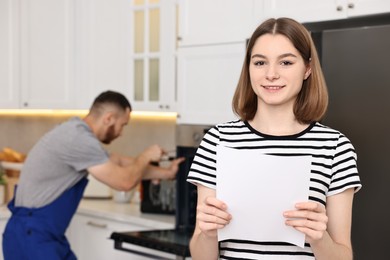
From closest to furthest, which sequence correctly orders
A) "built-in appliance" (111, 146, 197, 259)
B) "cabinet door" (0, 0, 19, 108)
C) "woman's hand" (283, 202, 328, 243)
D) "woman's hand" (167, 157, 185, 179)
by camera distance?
"woman's hand" (283, 202, 328, 243) < "built-in appliance" (111, 146, 197, 259) < "woman's hand" (167, 157, 185, 179) < "cabinet door" (0, 0, 19, 108)

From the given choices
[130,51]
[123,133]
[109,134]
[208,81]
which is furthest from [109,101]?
[123,133]

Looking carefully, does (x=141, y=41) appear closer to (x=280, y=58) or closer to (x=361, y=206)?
(x=361, y=206)

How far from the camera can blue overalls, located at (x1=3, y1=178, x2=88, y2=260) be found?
10.8 feet

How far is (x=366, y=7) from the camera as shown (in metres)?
2.49

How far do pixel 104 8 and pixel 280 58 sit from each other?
8.80 ft

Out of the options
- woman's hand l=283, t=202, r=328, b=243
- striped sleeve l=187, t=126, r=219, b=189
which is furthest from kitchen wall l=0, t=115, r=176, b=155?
woman's hand l=283, t=202, r=328, b=243

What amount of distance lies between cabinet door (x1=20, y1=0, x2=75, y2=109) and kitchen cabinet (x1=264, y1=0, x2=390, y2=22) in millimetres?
1787

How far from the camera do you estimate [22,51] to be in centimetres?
456

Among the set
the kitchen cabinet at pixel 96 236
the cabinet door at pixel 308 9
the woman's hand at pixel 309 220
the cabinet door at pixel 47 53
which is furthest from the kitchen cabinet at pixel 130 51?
the woman's hand at pixel 309 220

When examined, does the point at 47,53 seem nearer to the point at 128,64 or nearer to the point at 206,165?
the point at 128,64

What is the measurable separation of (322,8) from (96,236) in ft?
6.44

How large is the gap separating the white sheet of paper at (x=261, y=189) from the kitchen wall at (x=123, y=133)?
2.72 metres

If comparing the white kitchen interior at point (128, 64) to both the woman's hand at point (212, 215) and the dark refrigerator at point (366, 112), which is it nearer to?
the dark refrigerator at point (366, 112)

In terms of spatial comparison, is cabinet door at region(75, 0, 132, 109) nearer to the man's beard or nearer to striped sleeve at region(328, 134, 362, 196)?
the man's beard
